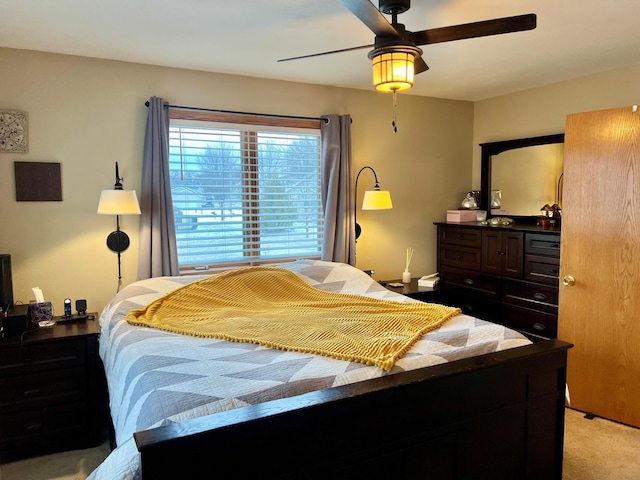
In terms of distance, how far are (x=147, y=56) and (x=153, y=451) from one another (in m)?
2.61

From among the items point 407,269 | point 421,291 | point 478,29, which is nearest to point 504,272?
point 421,291

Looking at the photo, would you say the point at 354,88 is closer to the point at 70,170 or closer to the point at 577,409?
the point at 70,170

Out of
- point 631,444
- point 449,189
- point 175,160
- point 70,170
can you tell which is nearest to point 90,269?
point 70,170

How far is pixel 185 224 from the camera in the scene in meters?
3.37

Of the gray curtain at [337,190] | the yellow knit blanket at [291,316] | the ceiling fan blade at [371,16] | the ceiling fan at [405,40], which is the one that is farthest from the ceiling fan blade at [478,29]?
the gray curtain at [337,190]

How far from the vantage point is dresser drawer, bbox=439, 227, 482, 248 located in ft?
12.8

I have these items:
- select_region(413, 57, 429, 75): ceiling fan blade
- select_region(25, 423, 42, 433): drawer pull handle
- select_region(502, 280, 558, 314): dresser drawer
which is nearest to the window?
select_region(25, 423, 42, 433): drawer pull handle

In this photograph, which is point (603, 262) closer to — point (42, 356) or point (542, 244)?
point (542, 244)

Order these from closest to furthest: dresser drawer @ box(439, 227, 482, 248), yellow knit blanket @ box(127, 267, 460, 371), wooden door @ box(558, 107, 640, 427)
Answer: yellow knit blanket @ box(127, 267, 460, 371) < wooden door @ box(558, 107, 640, 427) < dresser drawer @ box(439, 227, 482, 248)

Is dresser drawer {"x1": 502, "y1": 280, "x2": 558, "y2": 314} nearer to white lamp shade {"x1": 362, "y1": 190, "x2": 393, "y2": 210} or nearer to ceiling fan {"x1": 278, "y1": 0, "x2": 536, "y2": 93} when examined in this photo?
white lamp shade {"x1": 362, "y1": 190, "x2": 393, "y2": 210}

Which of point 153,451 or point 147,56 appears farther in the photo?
point 147,56

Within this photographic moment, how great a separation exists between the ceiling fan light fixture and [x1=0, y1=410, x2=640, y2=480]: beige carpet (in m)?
2.12

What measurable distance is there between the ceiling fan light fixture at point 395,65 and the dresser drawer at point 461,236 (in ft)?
7.45

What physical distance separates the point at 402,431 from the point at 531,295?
225 centimetres
